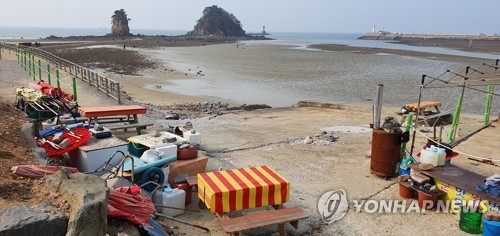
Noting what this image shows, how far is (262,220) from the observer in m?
5.52

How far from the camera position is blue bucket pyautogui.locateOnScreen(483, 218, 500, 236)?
17.7 ft

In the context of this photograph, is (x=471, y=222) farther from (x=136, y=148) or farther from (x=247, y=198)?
(x=136, y=148)

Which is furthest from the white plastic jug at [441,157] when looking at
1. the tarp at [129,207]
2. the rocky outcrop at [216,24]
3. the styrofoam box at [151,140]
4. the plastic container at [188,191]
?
the rocky outcrop at [216,24]

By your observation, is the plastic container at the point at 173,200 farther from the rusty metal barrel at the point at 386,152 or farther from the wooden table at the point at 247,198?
the rusty metal barrel at the point at 386,152

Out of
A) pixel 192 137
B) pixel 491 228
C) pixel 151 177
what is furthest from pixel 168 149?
pixel 491 228

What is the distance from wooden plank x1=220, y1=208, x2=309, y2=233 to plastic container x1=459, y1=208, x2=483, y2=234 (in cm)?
243

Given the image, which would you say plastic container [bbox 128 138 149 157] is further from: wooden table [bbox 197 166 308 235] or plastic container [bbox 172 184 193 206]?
wooden table [bbox 197 166 308 235]

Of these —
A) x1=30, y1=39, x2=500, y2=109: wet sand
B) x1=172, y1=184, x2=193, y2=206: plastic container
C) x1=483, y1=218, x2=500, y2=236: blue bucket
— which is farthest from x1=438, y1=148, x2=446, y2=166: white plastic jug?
x1=30, y1=39, x2=500, y2=109: wet sand

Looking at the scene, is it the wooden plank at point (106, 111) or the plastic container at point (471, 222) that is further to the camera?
the wooden plank at point (106, 111)

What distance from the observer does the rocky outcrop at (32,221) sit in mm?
3623

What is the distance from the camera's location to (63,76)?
23.0 meters

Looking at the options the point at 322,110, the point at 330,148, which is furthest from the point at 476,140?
the point at 322,110

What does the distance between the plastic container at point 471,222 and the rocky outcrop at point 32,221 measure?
539 cm

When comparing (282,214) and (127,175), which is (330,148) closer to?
(282,214)
